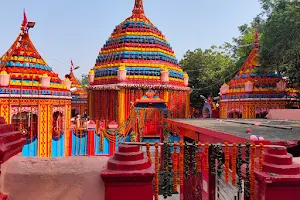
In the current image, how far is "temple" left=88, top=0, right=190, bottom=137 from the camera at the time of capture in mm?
19359

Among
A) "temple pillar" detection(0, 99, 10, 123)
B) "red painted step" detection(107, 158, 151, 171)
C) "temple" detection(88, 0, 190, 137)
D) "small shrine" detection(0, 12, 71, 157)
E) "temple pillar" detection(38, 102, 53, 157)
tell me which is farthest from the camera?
"temple" detection(88, 0, 190, 137)

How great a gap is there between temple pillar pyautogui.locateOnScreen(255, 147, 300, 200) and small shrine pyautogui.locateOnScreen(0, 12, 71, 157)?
12440 millimetres

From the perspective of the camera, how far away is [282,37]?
44.5ft

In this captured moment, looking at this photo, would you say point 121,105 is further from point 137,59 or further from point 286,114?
point 286,114

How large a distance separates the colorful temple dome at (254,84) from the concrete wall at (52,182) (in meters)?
15.8

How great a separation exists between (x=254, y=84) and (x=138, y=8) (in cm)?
1481

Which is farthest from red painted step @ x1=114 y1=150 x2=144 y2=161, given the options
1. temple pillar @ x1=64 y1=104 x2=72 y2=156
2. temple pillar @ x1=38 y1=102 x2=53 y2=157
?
temple pillar @ x1=64 y1=104 x2=72 y2=156

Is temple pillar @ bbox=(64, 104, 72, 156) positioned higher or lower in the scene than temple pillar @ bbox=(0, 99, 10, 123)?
lower

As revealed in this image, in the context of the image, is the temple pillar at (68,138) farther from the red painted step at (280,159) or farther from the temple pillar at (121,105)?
the red painted step at (280,159)

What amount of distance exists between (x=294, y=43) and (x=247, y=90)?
4793 millimetres

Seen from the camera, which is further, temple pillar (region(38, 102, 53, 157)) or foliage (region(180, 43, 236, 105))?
foliage (region(180, 43, 236, 105))

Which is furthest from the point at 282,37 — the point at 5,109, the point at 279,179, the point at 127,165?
the point at 5,109

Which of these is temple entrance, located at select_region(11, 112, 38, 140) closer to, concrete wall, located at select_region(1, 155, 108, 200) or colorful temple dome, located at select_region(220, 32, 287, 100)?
concrete wall, located at select_region(1, 155, 108, 200)

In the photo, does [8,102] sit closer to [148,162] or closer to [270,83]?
[148,162]
